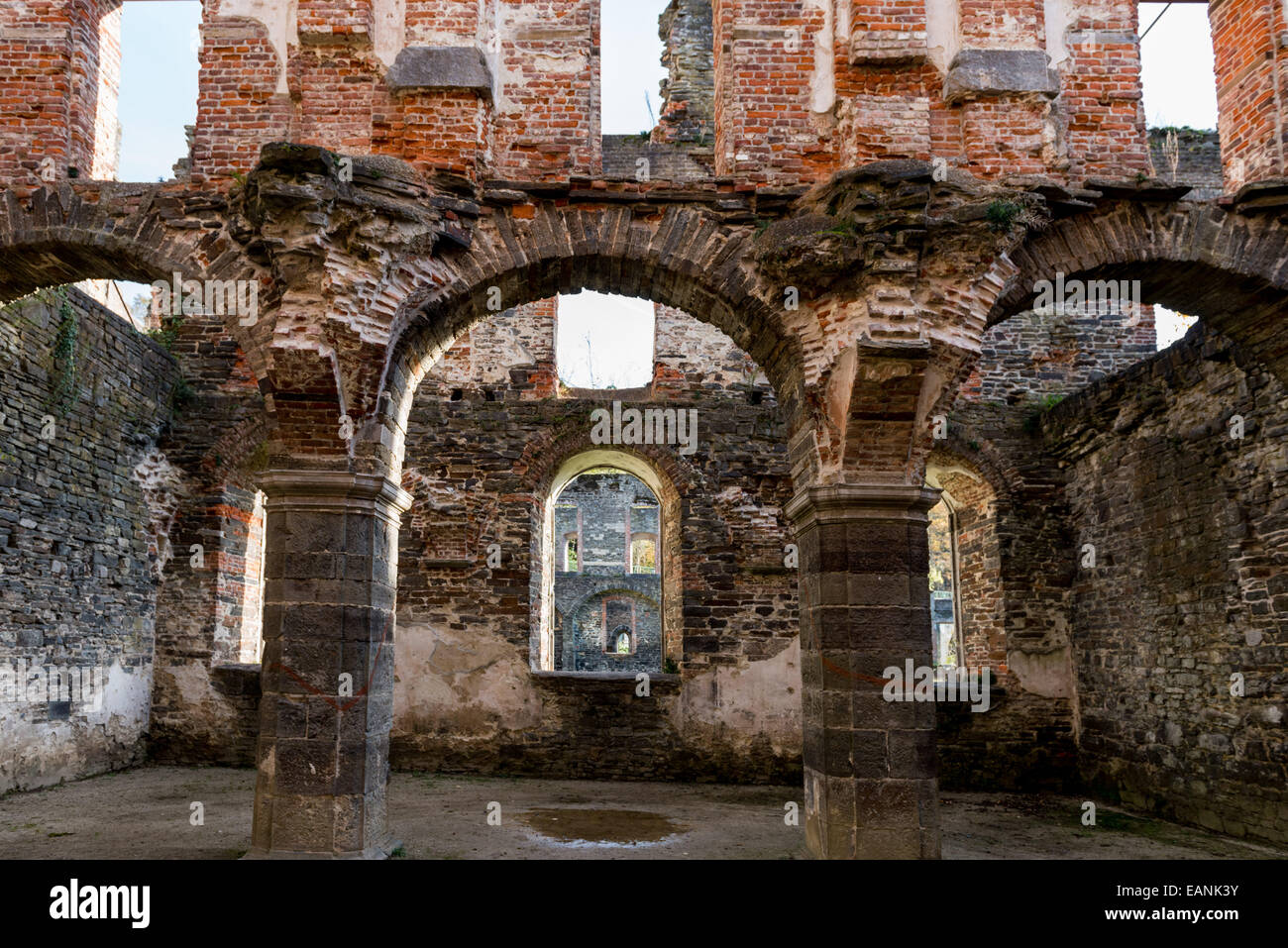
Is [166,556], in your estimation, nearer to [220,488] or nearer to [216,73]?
[220,488]

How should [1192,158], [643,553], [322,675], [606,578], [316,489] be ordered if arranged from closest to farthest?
[322,675] → [316,489] → [1192,158] → [606,578] → [643,553]

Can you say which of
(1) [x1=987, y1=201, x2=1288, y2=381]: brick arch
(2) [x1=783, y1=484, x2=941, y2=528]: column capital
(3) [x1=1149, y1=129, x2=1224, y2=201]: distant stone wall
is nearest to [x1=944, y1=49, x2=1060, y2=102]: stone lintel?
(1) [x1=987, y1=201, x2=1288, y2=381]: brick arch

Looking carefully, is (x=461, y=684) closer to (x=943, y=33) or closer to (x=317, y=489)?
(x=317, y=489)

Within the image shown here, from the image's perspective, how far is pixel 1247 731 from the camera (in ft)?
24.8

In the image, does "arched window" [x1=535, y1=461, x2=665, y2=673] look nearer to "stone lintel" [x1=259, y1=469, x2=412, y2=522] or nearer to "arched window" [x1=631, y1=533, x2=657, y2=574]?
"arched window" [x1=631, y1=533, x2=657, y2=574]

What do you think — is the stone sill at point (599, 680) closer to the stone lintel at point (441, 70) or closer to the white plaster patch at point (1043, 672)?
the white plaster patch at point (1043, 672)

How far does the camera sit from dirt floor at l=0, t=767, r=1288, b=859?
672 centimetres

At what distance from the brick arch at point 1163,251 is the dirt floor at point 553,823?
4.14 metres

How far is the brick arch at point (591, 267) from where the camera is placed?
21.4ft

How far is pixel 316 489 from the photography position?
614 centimetres

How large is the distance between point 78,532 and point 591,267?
6234 mm

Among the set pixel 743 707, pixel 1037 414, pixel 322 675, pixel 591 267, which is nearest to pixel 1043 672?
pixel 1037 414

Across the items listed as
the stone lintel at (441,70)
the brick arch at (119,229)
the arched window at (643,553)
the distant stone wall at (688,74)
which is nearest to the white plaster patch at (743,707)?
the brick arch at (119,229)
